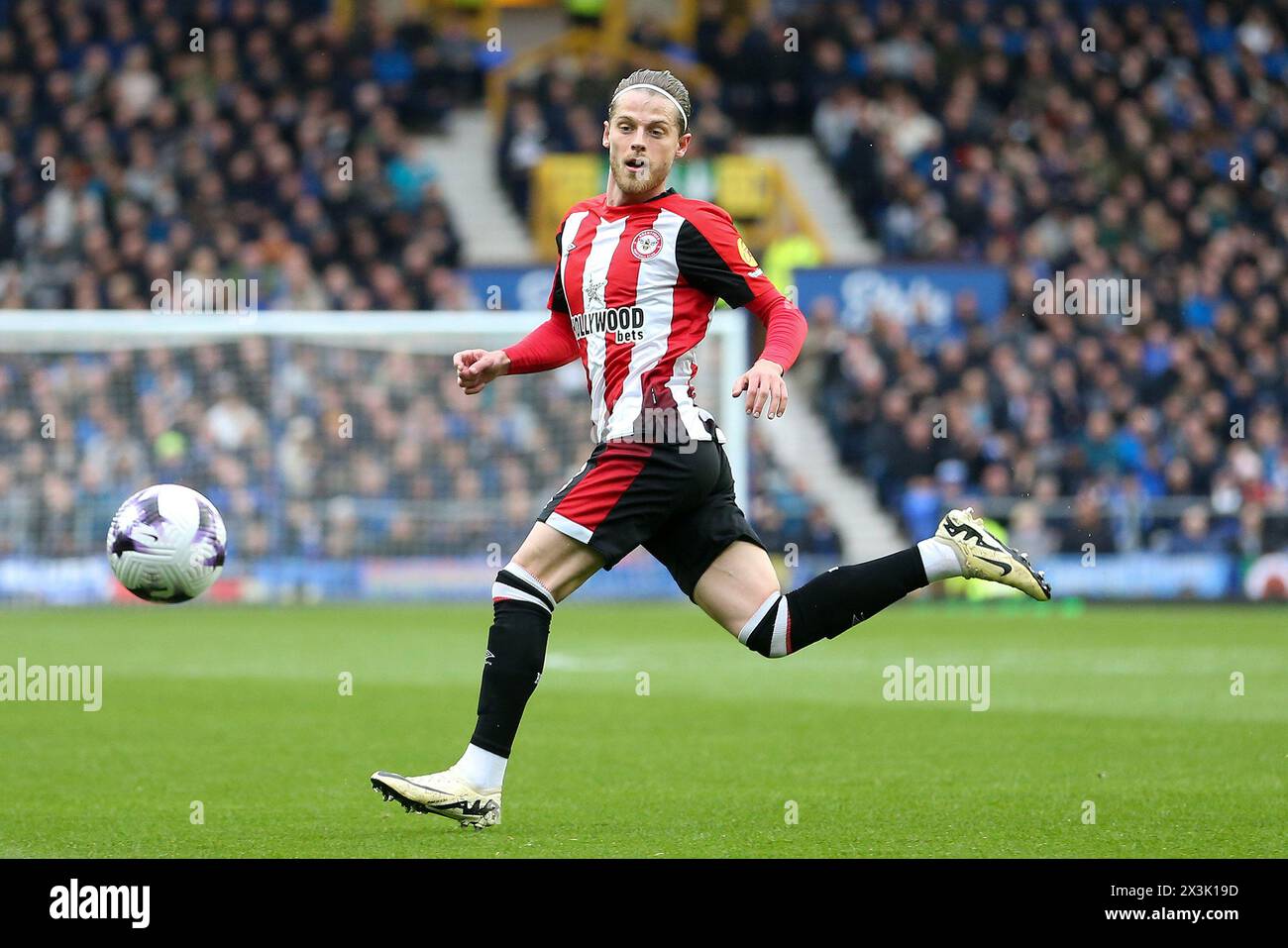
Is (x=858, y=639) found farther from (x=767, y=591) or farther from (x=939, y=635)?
(x=767, y=591)

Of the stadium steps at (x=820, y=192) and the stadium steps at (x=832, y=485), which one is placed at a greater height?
the stadium steps at (x=820, y=192)

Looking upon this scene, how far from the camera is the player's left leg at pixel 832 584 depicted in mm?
6613

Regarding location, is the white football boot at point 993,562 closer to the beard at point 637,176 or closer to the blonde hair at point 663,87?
the beard at point 637,176

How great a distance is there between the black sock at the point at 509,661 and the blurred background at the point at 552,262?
1315 centimetres

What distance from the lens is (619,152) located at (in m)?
6.59

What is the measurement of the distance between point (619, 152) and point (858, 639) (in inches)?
391

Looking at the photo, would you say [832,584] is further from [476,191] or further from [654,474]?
[476,191]

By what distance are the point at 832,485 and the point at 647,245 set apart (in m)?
16.8

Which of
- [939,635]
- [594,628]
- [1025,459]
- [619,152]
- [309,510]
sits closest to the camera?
[619,152]

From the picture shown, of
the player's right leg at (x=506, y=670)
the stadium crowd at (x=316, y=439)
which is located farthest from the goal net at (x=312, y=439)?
the player's right leg at (x=506, y=670)

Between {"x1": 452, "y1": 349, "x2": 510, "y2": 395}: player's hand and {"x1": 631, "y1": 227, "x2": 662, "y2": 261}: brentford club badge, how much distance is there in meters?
0.58

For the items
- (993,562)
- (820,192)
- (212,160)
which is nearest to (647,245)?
(993,562)

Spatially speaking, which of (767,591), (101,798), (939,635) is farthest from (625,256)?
(939,635)

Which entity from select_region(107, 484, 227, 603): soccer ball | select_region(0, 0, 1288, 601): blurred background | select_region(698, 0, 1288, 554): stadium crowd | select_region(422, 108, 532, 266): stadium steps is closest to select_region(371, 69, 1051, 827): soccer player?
select_region(107, 484, 227, 603): soccer ball
